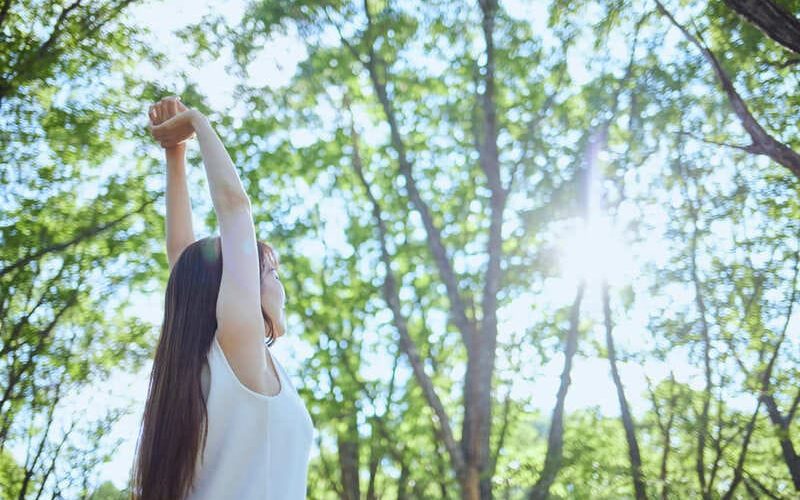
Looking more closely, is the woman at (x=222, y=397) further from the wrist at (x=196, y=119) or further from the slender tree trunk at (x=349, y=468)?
the slender tree trunk at (x=349, y=468)

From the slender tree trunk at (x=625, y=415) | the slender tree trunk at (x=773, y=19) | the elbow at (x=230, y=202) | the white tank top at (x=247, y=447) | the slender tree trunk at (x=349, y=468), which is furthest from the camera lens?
the slender tree trunk at (x=349, y=468)

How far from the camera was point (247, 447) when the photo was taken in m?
1.79

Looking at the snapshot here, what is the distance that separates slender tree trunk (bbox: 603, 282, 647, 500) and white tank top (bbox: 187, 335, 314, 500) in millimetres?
9482

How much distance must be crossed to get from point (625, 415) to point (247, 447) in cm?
994

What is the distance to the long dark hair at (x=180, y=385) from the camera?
1.80 meters

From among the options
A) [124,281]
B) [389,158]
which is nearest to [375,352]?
[389,158]

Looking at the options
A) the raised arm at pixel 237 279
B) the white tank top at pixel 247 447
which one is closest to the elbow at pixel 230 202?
the raised arm at pixel 237 279

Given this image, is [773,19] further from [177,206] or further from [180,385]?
[180,385]

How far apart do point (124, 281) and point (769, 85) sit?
26.8 feet

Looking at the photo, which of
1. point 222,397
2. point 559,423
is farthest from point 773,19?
point 559,423

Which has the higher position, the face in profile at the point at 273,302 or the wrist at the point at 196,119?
the wrist at the point at 196,119

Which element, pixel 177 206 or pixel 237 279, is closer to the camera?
pixel 237 279

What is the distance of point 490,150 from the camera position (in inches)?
398

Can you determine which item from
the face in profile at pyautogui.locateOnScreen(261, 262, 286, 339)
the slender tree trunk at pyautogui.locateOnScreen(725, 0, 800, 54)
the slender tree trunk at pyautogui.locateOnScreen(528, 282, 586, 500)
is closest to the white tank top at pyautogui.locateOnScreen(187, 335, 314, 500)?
the face in profile at pyautogui.locateOnScreen(261, 262, 286, 339)
